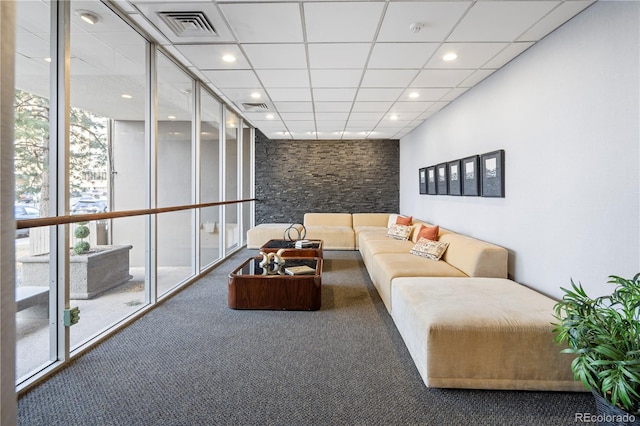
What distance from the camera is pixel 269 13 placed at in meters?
2.44

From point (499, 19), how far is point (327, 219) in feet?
17.4

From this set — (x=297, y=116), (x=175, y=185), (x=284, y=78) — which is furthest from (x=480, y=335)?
(x=297, y=116)

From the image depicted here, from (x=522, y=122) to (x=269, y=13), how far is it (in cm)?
239

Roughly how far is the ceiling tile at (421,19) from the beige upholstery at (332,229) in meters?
4.03

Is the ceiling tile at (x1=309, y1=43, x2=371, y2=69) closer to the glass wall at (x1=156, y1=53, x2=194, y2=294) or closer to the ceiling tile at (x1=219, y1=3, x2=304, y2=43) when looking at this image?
the ceiling tile at (x1=219, y1=3, x2=304, y2=43)

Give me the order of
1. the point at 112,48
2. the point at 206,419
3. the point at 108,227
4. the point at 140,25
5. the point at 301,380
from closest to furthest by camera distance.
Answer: the point at 206,419 < the point at 301,380 < the point at 140,25 < the point at 112,48 < the point at 108,227

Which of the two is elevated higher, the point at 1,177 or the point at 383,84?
the point at 383,84

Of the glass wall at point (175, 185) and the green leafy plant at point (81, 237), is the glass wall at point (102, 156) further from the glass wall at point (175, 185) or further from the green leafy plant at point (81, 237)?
the glass wall at point (175, 185)

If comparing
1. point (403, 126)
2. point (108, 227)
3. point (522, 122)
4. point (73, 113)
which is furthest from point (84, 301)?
point (403, 126)

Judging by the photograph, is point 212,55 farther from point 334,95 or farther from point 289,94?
point 334,95

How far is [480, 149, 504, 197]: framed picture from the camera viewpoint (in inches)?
129

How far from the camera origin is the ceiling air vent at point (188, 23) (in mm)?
2491

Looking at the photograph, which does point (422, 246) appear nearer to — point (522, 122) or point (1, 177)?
point (522, 122)

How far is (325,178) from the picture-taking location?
7.94m
